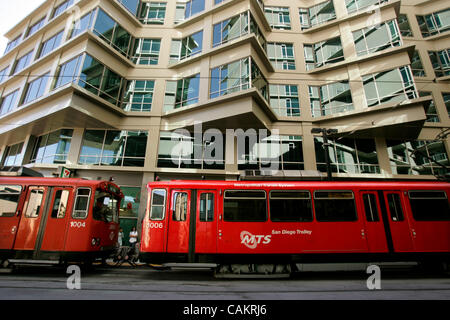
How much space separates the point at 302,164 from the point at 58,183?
13.5m

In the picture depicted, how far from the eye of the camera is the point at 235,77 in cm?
1406

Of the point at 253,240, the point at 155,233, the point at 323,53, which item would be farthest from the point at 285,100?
the point at 155,233

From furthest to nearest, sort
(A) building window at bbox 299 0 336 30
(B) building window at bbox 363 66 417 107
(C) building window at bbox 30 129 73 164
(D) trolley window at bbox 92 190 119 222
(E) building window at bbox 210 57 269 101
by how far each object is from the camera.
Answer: (A) building window at bbox 299 0 336 30
(C) building window at bbox 30 129 73 164
(E) building window at bbox 210 57 269 101
(B) building window at bbox 363 66 417 107
(D) trolley window at bbox 92 190 119 222

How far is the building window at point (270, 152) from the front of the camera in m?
14.8

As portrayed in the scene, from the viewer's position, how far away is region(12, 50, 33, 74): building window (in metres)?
19.2

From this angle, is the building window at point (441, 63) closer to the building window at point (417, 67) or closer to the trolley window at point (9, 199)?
the building window at point (417, 67)

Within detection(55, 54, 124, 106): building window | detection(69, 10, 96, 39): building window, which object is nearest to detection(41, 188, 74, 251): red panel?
detection(55, 54, 124, 106): building window

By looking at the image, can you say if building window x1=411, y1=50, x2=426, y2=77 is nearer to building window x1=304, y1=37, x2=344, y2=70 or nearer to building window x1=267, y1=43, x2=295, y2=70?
building window x1=304, y1=37, x2=344, y2=70

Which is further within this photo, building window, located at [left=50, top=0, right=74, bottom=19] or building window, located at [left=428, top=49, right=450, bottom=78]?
building window, located at [left=50, top=0, right=74, bottom=19]

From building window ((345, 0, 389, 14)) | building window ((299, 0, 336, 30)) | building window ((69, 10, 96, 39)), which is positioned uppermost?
building window ((299, 0, 336, 30))

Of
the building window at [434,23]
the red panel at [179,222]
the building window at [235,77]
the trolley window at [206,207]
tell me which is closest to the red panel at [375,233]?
the trolley window at [206,207]

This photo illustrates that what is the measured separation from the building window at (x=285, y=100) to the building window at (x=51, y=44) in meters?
17.0

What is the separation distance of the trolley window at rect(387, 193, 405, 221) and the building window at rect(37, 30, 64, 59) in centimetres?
2299
